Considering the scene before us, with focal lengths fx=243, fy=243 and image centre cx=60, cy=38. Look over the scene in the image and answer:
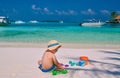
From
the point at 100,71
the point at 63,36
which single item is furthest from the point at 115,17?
the point at 100,71

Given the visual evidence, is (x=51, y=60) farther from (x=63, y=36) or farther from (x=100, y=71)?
(x=63, y=36)

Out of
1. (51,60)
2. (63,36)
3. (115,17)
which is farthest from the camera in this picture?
(115,17)

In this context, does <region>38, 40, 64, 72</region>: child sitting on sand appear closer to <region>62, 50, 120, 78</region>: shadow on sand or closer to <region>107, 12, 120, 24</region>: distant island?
→ <region>62, 50, 120, 78</region>: shadow on sand

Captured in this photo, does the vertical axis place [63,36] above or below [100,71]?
below

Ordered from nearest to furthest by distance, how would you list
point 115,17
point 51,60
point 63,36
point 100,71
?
point 51,60 < point 100,71 < point 63,36 < point 115,17

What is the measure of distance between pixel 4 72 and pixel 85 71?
80.3 inches

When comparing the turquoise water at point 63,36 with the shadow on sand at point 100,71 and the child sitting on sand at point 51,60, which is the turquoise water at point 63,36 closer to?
the shadow on sand at point 100,71

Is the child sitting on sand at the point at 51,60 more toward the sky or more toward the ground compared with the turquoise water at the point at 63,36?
more toward the sky

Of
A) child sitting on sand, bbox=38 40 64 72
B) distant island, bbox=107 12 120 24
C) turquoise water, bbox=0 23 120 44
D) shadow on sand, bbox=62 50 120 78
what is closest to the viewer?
shadow on sand, bbox=62 50 120 78

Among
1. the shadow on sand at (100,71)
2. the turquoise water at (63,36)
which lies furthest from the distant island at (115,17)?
the shadow on sand at (100,71)

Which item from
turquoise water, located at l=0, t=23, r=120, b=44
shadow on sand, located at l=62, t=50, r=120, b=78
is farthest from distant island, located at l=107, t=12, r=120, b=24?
shadow on sand, located at l=62, t=50, r=120, b=78

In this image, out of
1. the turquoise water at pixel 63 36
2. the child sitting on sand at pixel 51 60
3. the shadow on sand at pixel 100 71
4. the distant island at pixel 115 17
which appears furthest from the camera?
the distant island at pixel 115 17

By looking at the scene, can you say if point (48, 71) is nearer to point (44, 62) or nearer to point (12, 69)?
point (44, 62)

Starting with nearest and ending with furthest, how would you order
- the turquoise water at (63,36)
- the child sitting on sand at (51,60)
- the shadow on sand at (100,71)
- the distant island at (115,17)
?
the shadow on sand at (100,71)
the child sitting on sand at (51,60)
the turquoise water at (63,36)
the distant island at (115,17)
